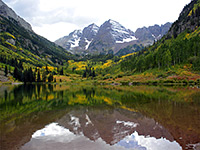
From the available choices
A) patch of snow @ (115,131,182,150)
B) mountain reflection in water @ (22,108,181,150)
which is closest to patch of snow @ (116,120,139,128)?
mountain reflection in water @ (22,108,181,150)

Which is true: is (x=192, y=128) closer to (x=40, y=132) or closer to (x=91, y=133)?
(x=91, y=133)

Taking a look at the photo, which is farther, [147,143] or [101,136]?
[101,136]

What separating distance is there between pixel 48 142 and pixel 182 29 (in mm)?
197771

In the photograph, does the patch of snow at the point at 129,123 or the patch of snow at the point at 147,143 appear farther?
the patch of snow at the point at 129,123

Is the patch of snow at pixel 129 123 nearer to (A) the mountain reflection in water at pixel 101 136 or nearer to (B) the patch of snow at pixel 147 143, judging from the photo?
(A) the mountain reflection in water at pixel 101 136

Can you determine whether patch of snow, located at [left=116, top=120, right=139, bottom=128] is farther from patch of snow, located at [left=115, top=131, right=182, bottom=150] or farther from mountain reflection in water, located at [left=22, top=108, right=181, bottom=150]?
patch of snow, located at [left=115, top=131, right=182, bottom=150]

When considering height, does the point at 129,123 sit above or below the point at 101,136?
below

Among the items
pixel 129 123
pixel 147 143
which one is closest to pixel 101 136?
pixel 147 143

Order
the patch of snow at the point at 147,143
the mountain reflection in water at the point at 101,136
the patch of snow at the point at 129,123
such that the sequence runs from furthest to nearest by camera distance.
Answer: the patch of snow at the point at 129,123, the mountain reflection in water at the point at 101,136, the patch of snow at the point at 147,143

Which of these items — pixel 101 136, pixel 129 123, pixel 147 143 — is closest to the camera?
pixel 147 143

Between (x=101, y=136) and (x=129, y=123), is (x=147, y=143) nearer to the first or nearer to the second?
(x=101, y=136)

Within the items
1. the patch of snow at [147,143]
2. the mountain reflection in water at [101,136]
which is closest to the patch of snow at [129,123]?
the mountain reflection in water at [101,136]

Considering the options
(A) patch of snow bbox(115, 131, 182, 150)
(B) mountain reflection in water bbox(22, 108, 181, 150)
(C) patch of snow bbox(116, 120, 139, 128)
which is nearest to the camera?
(A) patch of snow bbox(115, 131, 182, 150)

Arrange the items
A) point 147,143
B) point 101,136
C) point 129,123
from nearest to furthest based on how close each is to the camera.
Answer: point 147,143, point 101,136, point 129,123
